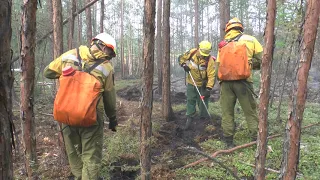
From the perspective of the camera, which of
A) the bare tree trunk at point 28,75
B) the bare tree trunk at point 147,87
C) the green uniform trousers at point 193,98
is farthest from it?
the green uniform trousers at point 193,98

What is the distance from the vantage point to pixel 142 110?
383 cm

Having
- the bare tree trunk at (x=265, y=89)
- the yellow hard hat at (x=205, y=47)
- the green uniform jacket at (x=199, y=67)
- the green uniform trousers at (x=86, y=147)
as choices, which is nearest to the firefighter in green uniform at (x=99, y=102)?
the green uniform trousers at (x=86, y=147)

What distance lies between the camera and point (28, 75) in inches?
131

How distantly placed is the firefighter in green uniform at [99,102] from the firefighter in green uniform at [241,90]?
2.85 meters

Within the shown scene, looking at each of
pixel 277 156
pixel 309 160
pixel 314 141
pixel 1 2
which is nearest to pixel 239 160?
pixel 277 156

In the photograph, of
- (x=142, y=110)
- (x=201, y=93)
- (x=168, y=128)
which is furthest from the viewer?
(x=201, y=93)

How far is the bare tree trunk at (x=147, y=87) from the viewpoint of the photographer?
3705 millimetres

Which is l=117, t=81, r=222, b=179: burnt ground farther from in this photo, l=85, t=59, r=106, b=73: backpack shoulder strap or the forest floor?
l=85, t=59, r=106, b=73: backpack shoulder strap

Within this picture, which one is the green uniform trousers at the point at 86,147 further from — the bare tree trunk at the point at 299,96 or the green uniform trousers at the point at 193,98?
the green uniform trousers at the point at 193,98

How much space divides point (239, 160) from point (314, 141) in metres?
2.17

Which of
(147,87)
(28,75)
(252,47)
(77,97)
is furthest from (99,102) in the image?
(252,47)

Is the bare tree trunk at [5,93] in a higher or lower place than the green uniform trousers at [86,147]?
higher

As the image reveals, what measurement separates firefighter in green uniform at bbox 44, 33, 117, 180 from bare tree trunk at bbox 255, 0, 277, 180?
2.19m

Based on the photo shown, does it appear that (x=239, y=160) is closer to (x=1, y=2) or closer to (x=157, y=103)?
(x=1, y=2)
